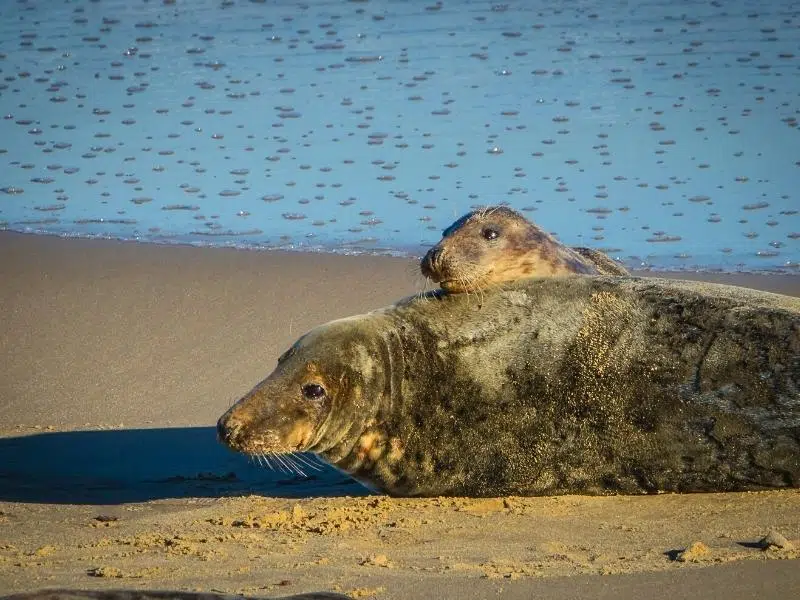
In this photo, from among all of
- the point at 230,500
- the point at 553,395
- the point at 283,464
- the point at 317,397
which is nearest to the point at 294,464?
Answer: the point at 283,464

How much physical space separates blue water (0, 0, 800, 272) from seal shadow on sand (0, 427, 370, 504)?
3.96 meters

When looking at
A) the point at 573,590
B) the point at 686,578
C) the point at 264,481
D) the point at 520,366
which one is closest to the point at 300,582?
the point at 573,590

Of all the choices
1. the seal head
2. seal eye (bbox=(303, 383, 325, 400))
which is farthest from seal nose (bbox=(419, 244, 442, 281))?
seal eye (bbox=(303, 383, 325, 400))

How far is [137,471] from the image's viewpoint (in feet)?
22.0

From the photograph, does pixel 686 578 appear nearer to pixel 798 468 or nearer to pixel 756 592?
pixel 756 592

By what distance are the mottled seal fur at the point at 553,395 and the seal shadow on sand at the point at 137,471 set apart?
1.72ft

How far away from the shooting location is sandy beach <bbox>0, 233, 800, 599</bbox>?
14.9 feet

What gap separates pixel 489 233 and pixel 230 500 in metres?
1.73

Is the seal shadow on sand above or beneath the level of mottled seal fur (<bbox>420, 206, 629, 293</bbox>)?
beneath

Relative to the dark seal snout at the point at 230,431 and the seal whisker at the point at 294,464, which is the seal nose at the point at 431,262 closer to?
the seal whisker at the point at 294,464

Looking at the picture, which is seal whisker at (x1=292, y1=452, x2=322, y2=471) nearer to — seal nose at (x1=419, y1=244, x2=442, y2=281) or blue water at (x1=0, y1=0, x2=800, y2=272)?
seal nose at (x1=419, y1=244, x2=442, y2=281)

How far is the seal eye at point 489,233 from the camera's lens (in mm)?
6676

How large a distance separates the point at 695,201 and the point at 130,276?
4561mm

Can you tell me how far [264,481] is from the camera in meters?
6.49
